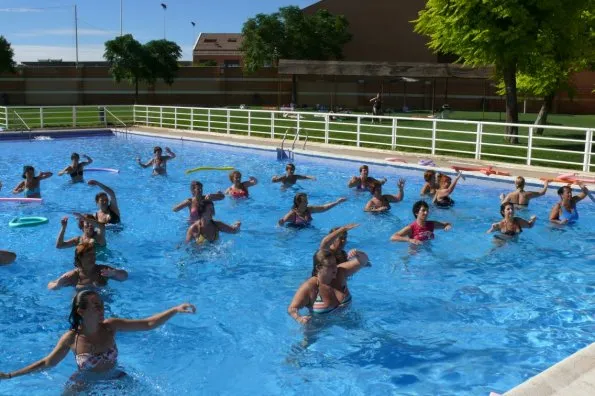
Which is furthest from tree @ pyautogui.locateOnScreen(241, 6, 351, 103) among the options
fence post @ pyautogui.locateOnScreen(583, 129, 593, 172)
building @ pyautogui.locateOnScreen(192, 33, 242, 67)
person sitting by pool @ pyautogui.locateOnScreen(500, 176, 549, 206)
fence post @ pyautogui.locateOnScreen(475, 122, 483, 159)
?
person sitting by pool @ pyautogui.locateOnScreen(500, 176, 549, 206)

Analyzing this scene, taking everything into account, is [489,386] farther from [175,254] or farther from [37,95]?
[37,95]

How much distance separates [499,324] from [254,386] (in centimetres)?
306

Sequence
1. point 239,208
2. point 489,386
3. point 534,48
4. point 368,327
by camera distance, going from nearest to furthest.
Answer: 1. point 489,386
2. point 368,327
3. point 239,208
4. point 534,48

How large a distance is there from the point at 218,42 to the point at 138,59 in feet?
143

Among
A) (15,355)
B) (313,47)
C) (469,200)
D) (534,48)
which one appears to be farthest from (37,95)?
(15,355)

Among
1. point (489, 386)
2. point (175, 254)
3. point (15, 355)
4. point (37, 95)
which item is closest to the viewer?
point (489, 386)

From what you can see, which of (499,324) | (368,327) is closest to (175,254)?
(368,327)

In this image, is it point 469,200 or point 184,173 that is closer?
point 469,200

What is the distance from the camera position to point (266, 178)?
1798 centimetres

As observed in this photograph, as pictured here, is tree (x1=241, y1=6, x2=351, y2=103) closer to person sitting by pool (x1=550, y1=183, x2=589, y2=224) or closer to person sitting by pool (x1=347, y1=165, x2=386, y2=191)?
person sitting by pool (x1=347, y1=165, x2=386, y2=191)

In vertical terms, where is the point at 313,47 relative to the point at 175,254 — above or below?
above

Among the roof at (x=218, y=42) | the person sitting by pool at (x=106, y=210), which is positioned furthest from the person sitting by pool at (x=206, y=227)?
the roof at (x=218, y=42)

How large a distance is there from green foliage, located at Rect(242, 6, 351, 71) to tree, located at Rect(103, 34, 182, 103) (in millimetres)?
7493

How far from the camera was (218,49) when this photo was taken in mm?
88250
